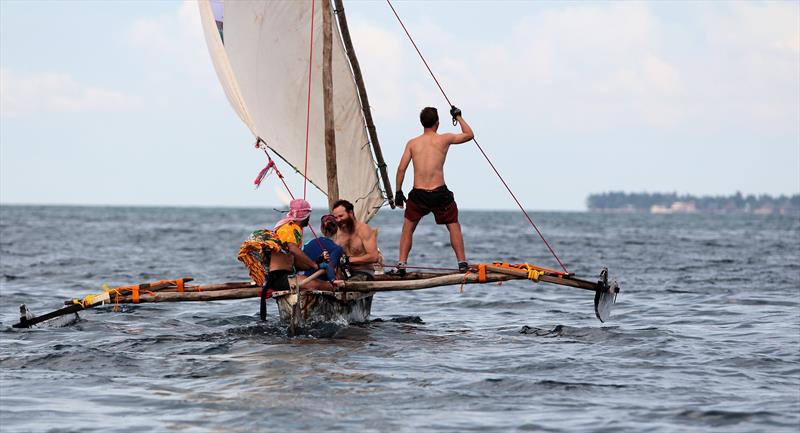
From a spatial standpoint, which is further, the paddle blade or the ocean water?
the paddle blade

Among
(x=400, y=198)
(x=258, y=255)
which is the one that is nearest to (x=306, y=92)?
(x=400, y=198)

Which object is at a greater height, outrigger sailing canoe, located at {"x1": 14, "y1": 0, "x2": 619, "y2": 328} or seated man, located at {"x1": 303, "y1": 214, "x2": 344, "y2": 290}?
outrigger sailing canoe, located at {"x1": 14, "y1": 0, "x2": 619, "y2": 328}

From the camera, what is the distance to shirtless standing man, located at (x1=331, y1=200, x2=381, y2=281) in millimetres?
14070

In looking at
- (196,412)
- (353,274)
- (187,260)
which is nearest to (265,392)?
(196,412)

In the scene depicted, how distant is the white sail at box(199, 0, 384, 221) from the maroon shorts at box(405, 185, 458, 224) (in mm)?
2620

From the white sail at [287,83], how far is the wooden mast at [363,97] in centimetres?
9

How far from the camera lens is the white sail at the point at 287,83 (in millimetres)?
15570

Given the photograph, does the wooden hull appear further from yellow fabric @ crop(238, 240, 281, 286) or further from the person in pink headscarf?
yellow fabric @ crop(238, 240, 281, 286)

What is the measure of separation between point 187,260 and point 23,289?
47.8 feet

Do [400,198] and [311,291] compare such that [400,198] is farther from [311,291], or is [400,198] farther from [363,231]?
[311,291]

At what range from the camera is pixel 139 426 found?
8469 millimetres

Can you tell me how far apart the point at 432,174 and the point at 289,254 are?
2.46 meters

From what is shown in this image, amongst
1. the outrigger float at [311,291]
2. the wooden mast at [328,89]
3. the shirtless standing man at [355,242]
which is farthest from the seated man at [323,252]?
the wooden mast at [328,89]

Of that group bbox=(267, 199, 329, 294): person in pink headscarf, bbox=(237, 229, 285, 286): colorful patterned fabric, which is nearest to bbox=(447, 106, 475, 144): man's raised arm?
bbox=(267, 199, 329, 294): person in pink headscarf
